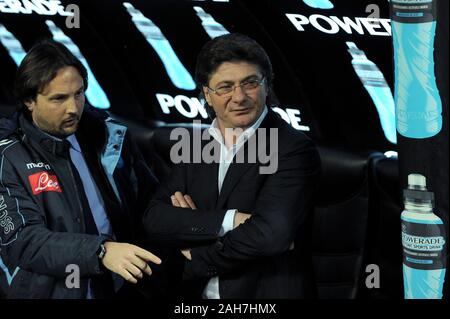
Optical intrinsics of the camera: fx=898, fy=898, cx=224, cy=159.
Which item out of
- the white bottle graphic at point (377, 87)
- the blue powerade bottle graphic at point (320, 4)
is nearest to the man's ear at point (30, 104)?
the blue powerade bottle graphic at point (320, 4)

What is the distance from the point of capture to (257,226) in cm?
309

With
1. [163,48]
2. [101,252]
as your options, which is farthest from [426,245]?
[163,48]

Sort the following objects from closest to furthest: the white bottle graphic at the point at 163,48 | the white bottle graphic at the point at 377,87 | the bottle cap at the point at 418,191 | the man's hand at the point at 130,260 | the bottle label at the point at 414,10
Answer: the bottle label at the point at 414,10 → the bottle cap at the point at 418,191 → the man's hand at the point at 130,260 → the white bottle graphic at the point at 377,87 → the white bottle graphic at the point at 163,48

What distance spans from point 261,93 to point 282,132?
0.56 feet

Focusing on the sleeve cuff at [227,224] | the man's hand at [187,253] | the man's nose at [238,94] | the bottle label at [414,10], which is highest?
the bottle label at [414,10]

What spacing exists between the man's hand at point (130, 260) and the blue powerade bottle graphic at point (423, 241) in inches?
34.3

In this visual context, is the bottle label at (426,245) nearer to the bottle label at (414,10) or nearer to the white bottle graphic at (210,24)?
the bottle label at (414,10)

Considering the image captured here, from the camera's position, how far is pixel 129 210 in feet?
11.5

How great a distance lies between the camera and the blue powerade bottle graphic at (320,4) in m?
4.43

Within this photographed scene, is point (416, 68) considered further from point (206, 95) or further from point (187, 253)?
point (187, 253)

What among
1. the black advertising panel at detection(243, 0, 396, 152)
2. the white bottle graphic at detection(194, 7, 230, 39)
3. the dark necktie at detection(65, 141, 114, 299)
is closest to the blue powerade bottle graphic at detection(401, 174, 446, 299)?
the dark necktie at detection(65, 141, 114, 299)

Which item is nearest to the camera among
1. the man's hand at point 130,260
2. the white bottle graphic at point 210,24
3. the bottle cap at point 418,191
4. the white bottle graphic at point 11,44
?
the bottle cap at point 418,191

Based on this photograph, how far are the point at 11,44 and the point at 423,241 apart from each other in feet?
15.2

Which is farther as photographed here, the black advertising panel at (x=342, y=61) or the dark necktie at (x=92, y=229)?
the black advertising panel at (x=342, y=61)
